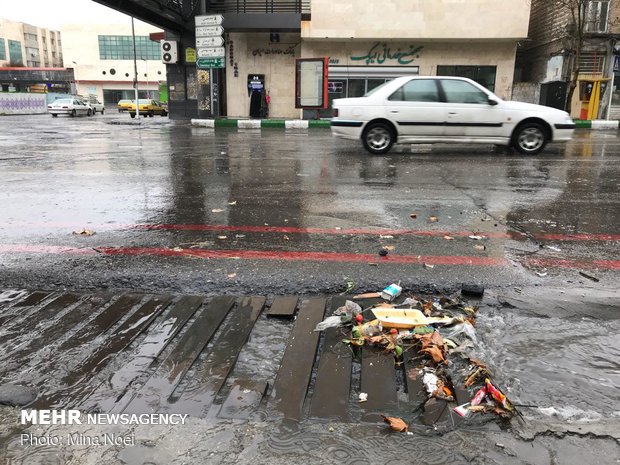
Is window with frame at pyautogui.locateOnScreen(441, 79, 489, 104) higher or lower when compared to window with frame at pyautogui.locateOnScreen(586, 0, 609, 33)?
lower

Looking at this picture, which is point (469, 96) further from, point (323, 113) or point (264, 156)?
point (323, 113)

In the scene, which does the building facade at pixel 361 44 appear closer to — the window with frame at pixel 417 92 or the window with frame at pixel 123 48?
the window with frame at pixel 417 92

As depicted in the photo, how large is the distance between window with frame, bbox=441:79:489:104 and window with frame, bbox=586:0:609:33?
61.6ft

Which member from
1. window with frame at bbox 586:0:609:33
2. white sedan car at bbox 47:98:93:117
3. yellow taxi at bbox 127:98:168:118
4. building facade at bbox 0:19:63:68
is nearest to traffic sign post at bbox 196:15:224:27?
window with frame at bbox 586:0:609:33

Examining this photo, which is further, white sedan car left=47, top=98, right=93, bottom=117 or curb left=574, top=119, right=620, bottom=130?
white sedan car left=47, top=98, right=93, bottom=117

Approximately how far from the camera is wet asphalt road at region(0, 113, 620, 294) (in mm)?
4055

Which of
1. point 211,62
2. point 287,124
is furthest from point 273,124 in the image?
point 211,62

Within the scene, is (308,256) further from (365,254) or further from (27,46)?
(27,46)

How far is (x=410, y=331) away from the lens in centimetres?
308

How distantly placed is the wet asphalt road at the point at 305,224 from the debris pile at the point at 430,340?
0.38 meters

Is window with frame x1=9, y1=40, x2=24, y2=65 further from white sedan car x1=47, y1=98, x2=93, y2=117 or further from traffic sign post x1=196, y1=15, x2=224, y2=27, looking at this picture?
traffic sign post x1=196, y1=15, x2=224, y2=27

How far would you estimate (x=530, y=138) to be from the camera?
11.4 m

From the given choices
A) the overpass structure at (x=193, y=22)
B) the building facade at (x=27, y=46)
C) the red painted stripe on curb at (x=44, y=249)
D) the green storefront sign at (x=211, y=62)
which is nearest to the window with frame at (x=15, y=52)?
the building facade at (x=27, y=46)

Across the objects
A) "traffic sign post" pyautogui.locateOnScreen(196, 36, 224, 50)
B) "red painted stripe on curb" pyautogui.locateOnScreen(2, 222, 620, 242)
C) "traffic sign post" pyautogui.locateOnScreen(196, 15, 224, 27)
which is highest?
"traffic sign post" pyautogui.locateOnScreen(196, 15, 224, 27)
